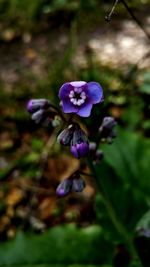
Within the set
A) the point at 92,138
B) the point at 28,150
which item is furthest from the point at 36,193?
the point at 92,138

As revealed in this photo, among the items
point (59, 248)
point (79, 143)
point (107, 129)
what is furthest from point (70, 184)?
point (59, 248)

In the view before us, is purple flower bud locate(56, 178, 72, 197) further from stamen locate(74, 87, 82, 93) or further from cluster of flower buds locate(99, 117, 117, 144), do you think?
stamen locate(74, 87, 82, 93)

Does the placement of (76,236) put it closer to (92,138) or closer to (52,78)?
(92,138)

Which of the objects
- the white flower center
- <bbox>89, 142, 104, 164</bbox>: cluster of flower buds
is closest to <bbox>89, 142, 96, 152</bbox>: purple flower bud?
<bbox>89, 142, 104, 164</bbox>: cluster of flower buds

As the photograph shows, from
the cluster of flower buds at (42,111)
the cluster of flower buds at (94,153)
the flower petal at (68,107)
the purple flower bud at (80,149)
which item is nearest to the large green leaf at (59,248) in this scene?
the cluster of flower buds at (94,153)

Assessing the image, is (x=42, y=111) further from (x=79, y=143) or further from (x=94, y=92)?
(x=94, y=92)
